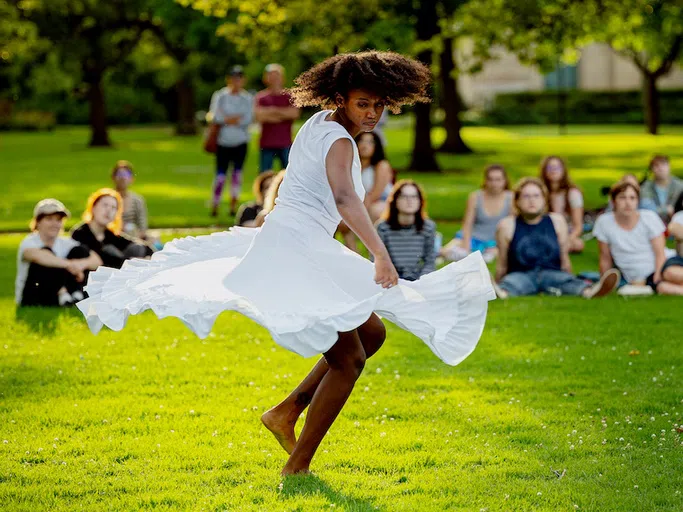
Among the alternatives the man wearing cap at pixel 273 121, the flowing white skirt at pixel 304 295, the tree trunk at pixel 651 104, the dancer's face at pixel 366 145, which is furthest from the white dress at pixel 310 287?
the tree trunk at pixel 651 104

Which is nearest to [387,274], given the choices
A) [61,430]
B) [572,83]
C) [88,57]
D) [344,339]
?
[344,339]

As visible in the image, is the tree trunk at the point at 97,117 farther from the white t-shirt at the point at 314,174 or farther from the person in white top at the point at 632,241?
the white t-shirt at the point at 314,174

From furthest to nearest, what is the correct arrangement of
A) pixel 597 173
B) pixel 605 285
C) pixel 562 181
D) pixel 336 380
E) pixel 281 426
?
pixel 597 173
pixel 562 181
pixel 605 285
pixel 281 426
pixel 336 380

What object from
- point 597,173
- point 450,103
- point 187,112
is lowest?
point 597,173

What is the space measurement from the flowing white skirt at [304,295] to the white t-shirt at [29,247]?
5.32 m

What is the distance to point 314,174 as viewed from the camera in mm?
5242

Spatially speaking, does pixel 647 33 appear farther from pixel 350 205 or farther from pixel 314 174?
pixel 350 205

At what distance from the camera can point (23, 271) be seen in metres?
10.6

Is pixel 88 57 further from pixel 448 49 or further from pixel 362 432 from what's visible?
pixel 362 432

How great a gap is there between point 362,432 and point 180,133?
48052mm

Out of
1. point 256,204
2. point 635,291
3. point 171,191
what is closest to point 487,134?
point 171,191

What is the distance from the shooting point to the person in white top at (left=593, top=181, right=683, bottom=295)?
1138 centimetres

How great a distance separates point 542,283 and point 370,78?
6667mm

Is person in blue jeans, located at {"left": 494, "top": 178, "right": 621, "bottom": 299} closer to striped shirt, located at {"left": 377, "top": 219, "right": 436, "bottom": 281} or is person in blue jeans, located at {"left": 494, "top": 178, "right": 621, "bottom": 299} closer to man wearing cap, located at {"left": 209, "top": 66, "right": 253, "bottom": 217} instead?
striped shirt, located at {"left": 377, "top": 219, "right": 436, "bottom": 281}
